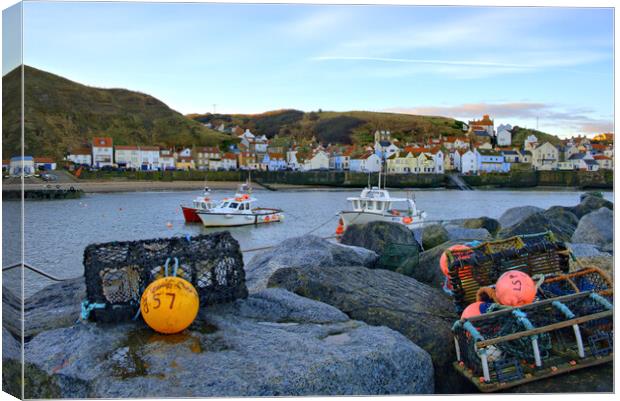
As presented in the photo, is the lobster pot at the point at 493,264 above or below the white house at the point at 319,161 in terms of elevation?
below

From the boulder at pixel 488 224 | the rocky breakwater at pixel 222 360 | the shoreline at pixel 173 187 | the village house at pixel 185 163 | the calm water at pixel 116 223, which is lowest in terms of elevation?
the calm water at pixel 116 223

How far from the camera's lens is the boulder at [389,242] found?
5.66m

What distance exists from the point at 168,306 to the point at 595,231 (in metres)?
6.43

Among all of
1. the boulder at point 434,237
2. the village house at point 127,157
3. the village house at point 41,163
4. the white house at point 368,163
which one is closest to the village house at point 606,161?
the boulder at point 434,237

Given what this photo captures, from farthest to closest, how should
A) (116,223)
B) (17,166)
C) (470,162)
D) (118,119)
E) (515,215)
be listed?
(470,162)
(118,119)
(116,223)
(515,215)
(17,166)

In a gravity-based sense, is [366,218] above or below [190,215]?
above

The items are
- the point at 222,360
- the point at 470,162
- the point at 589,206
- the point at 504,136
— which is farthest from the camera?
the point at 470,162

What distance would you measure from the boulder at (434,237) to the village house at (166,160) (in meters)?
39.2

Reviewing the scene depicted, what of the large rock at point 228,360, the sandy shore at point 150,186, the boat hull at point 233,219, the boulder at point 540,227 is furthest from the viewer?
the sandy shore at point 150,186

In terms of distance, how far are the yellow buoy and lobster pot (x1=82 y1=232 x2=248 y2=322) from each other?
21 centimetres

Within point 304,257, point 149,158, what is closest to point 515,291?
point 304,257

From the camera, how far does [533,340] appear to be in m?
3.04

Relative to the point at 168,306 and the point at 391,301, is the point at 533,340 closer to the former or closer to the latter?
the point at 391,301

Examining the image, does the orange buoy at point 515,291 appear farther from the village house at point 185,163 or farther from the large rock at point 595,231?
the village house at point 185,163
